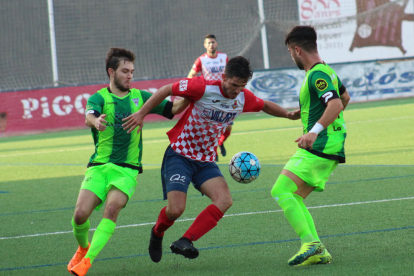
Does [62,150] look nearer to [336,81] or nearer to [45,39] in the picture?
[336,81]

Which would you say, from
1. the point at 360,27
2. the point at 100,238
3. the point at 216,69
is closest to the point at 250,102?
the point at 100,238

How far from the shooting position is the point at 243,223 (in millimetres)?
5664

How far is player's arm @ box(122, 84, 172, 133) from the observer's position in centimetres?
442

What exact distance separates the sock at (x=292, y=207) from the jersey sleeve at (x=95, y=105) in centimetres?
153

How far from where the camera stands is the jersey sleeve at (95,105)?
15.2 ft

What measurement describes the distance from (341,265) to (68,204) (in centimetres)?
416

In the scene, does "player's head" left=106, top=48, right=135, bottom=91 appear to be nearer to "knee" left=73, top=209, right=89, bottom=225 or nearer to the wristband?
"knee" left=73, top=209, right=89, bottom=225

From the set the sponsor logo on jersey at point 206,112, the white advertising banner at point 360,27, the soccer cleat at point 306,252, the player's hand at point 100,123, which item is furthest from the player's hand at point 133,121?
the white advertising banner at point 360,27

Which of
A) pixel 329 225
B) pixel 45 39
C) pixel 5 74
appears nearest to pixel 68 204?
pixel 329 225

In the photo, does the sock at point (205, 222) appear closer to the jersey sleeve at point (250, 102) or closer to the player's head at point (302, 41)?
the jersey sleeve at point (250, 102)

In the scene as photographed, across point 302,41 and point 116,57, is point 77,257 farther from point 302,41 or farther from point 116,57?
point 302,41

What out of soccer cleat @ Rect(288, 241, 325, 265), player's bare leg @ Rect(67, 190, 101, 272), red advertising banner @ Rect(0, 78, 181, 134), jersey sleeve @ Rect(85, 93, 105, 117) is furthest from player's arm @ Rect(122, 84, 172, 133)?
red advertising banner @ Rect(0, 78, 181, 134)

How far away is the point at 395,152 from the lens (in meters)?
10.1

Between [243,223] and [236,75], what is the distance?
71.1 inches
